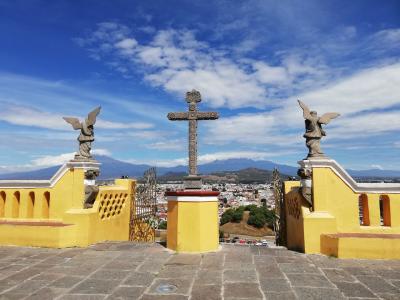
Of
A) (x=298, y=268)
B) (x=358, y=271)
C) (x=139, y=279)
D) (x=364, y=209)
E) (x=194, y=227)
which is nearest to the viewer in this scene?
(x=139, y=279)

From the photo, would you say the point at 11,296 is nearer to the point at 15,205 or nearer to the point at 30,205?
the point at 30,205

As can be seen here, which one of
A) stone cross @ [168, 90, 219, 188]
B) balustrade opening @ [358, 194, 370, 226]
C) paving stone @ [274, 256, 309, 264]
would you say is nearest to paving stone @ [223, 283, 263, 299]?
paving stone @ [274, 256, 309, 264]

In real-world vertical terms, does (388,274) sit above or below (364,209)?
below

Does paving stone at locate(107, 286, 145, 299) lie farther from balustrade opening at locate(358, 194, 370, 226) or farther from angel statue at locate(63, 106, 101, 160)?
balustrade opening at locate(358, 194, 370, 226)

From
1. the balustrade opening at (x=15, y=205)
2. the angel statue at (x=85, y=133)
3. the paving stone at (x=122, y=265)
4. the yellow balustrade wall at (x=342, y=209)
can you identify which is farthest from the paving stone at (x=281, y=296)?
the balustrade opening at (x=15, y=205)

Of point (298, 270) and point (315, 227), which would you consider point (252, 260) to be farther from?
point (315, 227)

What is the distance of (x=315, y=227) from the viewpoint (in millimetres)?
7691

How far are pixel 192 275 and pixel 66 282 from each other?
6.88 feet

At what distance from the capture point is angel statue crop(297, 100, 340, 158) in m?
8.19

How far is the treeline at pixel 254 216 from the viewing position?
57.4 m

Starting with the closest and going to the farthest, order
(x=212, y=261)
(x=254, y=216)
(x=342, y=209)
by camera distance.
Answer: (x=212, y=261) < (x=342, y=209) < (x=254, y=216)

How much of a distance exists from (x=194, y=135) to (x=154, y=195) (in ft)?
13.9

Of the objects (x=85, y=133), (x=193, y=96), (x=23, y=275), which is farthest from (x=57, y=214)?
(x=193, y=96)

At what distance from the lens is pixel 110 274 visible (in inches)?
237
